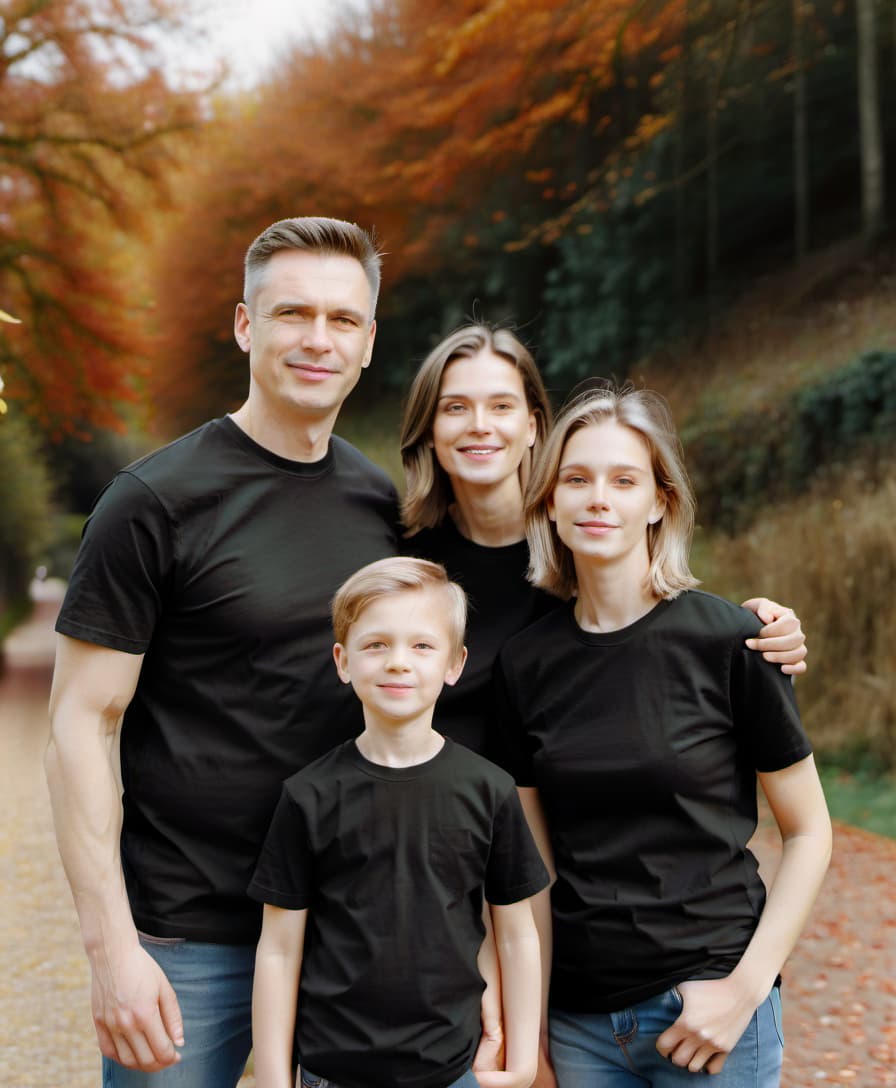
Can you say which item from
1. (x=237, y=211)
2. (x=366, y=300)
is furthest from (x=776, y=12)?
(x=366, y=300)

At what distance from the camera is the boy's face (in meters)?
1.98

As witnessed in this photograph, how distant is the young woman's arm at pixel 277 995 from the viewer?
1.92 m

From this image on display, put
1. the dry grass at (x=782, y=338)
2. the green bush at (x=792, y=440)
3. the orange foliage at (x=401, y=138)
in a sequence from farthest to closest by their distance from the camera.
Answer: the orange foliage at (x=401, y=138) → the dry grass at (x=782, y=338) → the green bush at (x=792, y=440)

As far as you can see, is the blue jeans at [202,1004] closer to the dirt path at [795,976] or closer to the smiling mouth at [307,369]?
the smiling mouth at [307,369]

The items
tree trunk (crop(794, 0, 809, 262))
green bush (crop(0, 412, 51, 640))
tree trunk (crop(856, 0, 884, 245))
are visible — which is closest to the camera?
tree trunk (crop(856, 0, 884, 245))

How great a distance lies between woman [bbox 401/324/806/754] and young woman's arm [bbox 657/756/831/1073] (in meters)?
0.61

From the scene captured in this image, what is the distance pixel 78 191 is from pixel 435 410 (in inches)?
446

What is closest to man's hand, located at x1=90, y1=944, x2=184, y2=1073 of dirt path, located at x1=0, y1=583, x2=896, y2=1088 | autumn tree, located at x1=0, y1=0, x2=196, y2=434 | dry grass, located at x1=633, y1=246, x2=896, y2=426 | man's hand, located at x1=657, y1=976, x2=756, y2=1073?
man's hand, located at x1=657, y1=976, x2=756, y2=1073

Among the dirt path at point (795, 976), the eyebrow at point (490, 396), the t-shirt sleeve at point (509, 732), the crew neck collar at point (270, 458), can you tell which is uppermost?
the eyebrow at point (490, 396)

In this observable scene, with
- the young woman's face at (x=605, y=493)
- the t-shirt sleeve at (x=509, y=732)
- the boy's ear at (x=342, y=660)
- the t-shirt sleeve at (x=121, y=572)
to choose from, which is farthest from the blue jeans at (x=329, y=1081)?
the young woman's face at (x=605, y=493)

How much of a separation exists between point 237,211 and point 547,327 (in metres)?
3.93

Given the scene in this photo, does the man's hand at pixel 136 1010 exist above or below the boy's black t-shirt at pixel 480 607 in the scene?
below

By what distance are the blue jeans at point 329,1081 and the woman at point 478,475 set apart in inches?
26.5

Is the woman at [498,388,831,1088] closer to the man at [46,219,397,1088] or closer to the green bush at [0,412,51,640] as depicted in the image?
the man at [46,219,397,1088]
